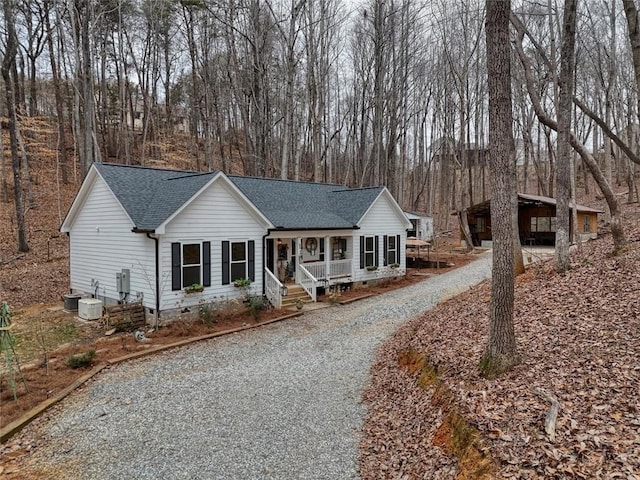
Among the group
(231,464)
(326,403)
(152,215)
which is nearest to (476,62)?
(152,215)

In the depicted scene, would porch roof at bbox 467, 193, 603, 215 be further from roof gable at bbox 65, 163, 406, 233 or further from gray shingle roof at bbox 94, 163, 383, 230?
gray shingle roof at bbox 94, 163, 383, 230

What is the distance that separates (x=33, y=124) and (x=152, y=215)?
2030 centimetres

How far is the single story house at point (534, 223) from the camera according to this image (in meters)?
28.4

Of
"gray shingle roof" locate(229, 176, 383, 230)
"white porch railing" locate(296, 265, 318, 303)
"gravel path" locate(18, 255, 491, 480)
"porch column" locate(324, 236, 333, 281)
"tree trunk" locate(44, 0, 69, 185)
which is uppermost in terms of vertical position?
"tree trunk" locate(44, 0, 69, 185)

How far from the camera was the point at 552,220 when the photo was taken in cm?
2880

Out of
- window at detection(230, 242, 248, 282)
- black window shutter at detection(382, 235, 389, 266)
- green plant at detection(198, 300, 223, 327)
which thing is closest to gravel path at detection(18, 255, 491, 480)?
green plant at detection(198, 300, 223, 327)

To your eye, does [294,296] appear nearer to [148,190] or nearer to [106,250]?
[148,190]

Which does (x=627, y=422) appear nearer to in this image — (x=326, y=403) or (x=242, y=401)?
(x=326, y=403)

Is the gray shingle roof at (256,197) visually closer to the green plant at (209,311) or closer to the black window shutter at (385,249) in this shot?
the black window shutter at (385,249)

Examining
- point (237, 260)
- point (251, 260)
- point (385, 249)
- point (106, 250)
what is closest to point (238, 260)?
point (237, 260)

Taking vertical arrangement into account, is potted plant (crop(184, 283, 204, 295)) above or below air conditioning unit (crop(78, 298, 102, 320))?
above

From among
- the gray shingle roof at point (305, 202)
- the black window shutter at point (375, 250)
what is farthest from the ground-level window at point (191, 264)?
the black window shutter at point (375, 250)

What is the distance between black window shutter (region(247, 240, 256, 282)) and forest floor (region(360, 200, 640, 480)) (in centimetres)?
643

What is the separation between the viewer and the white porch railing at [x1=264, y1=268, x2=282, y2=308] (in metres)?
14.2
